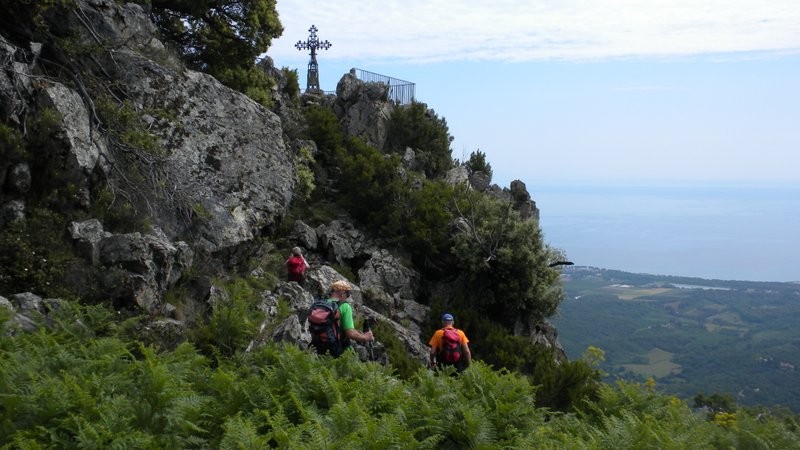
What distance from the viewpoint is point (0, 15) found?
13.5 m

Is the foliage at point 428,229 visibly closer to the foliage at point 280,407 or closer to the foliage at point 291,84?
the foliage at point 291,84

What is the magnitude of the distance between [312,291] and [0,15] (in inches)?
355

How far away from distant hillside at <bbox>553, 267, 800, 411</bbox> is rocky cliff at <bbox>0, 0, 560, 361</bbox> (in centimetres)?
2282

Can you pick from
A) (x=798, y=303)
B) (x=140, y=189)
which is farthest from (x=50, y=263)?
(x=798, y=303)

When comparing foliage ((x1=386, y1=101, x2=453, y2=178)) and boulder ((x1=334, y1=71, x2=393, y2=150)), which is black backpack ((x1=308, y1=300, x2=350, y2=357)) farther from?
A: foliage ((x1=386, y1=101, x2=453, y2=178))

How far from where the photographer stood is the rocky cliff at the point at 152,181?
11.5 m

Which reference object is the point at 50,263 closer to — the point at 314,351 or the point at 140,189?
the point at 140,189

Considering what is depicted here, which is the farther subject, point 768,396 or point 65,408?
point 768,396

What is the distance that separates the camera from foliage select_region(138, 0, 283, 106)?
2080cm

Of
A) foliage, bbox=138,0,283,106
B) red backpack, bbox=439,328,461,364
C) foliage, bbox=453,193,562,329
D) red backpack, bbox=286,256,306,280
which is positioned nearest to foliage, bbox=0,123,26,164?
red backpack, bbox=286,256,306,280

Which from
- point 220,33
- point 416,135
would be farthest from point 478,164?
point 220,33

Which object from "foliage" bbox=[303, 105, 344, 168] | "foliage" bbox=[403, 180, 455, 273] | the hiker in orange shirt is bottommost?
the hiker in orange shirt

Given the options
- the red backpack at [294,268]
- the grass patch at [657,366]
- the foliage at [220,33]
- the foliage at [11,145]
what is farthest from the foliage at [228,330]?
the grass patch at [657,366]

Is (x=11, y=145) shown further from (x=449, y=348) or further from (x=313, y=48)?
(x=313, y=48)
